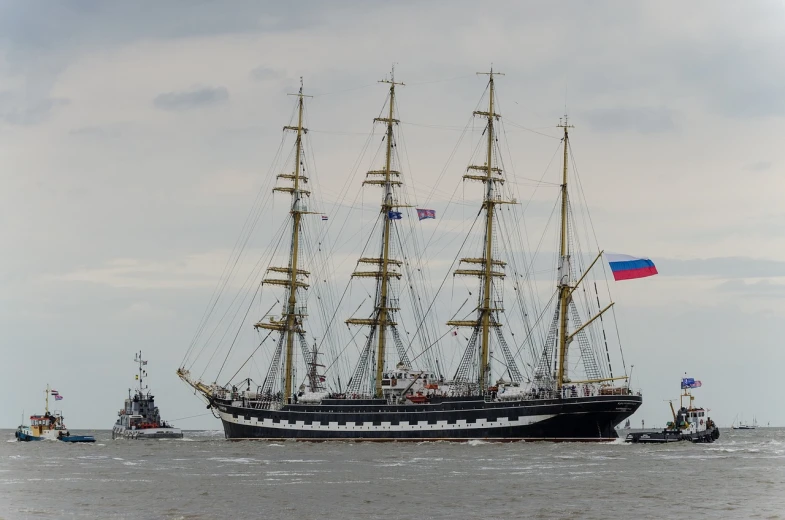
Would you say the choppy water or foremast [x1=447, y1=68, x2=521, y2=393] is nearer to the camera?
the choppy water

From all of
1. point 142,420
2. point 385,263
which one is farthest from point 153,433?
point 385,263

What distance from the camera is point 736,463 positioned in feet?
286

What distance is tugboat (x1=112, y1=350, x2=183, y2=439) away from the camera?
520ft

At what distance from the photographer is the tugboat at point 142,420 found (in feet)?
520

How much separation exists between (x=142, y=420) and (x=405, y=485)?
102 meters

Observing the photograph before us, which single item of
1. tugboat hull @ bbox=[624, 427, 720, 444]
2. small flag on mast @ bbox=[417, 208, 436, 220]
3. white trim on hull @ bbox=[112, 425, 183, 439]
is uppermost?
small flag on mast @ bbox=[417, 208, 436, 220]

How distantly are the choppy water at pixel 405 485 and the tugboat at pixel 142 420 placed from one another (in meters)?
57.7

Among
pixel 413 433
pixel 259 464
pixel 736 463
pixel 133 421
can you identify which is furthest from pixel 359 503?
pixel 133 421

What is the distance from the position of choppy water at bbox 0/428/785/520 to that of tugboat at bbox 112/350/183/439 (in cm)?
5767

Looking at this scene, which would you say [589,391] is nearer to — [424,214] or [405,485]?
[424,214]

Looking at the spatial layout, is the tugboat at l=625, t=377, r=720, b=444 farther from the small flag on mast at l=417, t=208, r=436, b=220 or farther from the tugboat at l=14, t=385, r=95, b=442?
Answer: the tugboat at l=14, t=385, r=95, b=442

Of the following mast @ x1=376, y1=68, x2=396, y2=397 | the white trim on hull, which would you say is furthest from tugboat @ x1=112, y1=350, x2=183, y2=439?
mast @ x1=376, y1=68, x2=396, y2=397

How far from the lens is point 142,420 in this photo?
16000cm

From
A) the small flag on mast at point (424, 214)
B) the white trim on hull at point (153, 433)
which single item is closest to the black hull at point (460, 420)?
the small flag on mast at point (424, 214)
